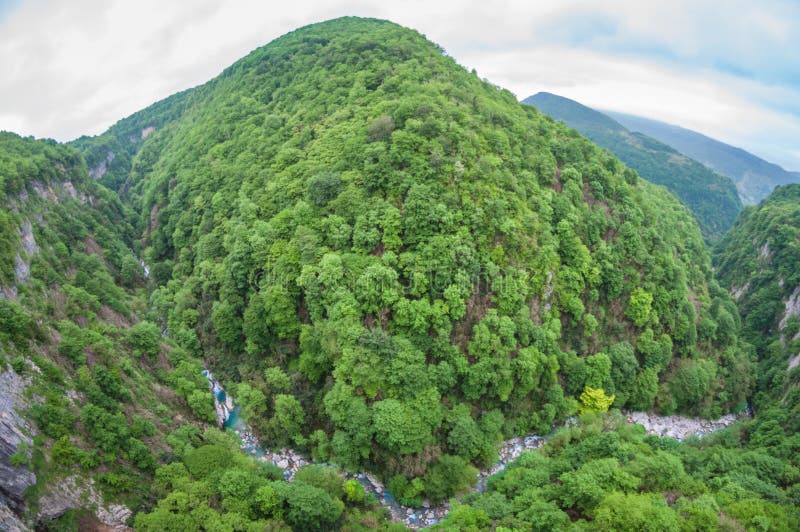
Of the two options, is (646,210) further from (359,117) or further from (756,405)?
(359,117)

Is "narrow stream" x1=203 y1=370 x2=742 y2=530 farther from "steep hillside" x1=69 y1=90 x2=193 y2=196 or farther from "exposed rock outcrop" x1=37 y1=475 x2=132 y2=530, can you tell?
"steep hillside" x1=69 y1=90 x2=193 y2=196

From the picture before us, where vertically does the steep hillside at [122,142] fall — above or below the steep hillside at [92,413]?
above

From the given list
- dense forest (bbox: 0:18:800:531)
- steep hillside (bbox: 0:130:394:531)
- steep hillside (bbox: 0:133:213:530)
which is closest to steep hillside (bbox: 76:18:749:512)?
dense forest (bbox: 0:18:800:531)

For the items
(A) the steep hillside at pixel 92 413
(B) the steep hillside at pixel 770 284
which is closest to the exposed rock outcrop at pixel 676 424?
(B) the steep hillside at pixel 770 284

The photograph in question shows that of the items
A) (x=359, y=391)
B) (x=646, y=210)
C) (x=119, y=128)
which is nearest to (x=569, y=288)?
(x=646, y=210)

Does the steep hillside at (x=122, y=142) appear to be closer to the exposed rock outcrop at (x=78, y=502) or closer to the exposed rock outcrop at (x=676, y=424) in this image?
the exposed rock outcrop at (x=78, y=502)

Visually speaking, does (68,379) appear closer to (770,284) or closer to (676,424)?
(676,424)
